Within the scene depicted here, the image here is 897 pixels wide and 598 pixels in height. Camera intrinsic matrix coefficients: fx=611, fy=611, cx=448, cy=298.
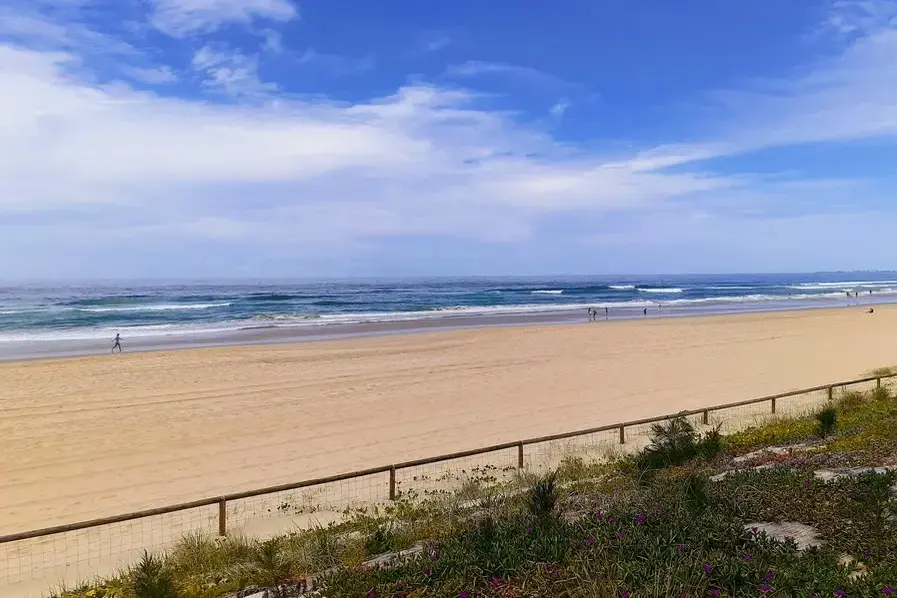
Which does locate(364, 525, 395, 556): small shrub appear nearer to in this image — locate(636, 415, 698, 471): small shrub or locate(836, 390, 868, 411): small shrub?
locate(636, 415, 698, 471): small shrub

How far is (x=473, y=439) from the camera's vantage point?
13.7m

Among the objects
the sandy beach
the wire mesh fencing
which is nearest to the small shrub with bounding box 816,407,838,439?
the sandy beach

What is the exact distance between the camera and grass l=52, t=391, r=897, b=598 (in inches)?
175

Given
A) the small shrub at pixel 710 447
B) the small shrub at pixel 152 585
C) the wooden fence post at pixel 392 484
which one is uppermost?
the small shrub at pixel 152 585

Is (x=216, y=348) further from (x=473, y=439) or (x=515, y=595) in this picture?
(x=515, y=595)

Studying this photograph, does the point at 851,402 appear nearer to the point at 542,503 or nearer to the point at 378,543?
the point at 542,503

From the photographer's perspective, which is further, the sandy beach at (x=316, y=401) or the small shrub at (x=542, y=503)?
the sandy beach at (x=316, y=401)

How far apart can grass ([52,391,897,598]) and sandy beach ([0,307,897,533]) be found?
4360 millimetres

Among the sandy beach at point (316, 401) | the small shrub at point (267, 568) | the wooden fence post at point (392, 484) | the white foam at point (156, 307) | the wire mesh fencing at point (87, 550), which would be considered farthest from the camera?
the white foam at point (156, 307)

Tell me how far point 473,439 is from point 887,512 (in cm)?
883

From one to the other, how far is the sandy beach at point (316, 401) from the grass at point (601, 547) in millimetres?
4360

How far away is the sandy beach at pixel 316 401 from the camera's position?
11.7m

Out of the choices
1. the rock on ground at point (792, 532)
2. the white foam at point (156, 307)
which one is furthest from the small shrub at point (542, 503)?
the white foam at point (156, 307)

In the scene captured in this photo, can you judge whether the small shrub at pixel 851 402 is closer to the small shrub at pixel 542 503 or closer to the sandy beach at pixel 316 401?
the sandy beach at pixel 316 401
